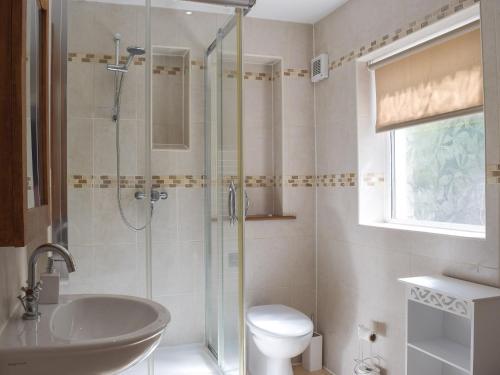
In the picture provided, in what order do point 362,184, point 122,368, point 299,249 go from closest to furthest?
1. point 122,368
2. point 362,184
3. point 299,249

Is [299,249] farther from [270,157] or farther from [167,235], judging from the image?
[167,235]

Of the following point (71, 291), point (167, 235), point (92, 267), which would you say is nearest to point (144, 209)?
point (167, 235)

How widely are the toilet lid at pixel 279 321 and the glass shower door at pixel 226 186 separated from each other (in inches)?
11.7

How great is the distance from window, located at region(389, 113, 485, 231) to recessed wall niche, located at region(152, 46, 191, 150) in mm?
1346

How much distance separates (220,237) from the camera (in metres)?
2.44

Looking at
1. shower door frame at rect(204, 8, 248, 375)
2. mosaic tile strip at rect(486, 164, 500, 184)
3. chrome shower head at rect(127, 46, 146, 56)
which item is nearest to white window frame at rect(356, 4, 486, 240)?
mosaic tile strip at rect(486, 164, 500, 184)

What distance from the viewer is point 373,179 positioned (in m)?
2.86

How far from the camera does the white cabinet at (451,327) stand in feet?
5.67

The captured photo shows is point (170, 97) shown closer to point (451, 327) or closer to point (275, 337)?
point (275, 337)

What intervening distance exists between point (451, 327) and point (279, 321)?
3.36 ft

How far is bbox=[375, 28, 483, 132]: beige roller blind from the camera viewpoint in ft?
6.97

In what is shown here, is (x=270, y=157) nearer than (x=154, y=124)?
No

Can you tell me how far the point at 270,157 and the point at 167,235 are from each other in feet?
4.62

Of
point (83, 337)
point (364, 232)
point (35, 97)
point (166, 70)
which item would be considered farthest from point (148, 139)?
point (364, 232)
